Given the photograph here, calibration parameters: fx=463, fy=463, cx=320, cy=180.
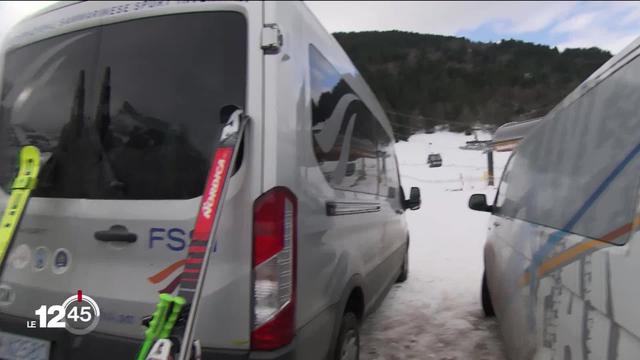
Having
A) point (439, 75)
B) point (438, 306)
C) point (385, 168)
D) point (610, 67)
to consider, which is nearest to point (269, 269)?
point (610, 67)

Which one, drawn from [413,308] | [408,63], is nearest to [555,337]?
[413,308]

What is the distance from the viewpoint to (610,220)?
5.70 ft

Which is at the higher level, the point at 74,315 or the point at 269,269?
the point at 269,269

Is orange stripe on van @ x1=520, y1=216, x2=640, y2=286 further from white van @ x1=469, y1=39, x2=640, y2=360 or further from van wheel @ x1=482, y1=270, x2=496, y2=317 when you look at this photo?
van wheel @ x1=482, y1=270, x2=496, y2=317

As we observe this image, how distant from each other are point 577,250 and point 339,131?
57.4 inches

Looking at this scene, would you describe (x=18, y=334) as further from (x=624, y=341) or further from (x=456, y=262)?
(x=456, y=262)

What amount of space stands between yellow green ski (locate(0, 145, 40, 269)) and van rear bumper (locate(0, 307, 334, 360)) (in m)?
0.39

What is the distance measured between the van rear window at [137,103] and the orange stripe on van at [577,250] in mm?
1545

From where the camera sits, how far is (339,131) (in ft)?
9.42

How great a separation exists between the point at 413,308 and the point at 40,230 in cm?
407

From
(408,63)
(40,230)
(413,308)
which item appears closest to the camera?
(40,230)

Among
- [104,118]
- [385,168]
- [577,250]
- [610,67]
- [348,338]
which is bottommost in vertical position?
[348,338]

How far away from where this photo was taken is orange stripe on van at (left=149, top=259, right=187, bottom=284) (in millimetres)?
2006

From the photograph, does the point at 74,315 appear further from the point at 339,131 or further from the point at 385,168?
the point at 385,168
